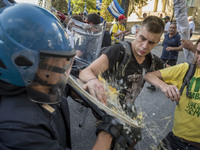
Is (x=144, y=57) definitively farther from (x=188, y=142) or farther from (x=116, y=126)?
(x=116, y=126)

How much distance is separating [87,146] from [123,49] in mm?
2044

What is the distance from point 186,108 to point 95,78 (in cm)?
108

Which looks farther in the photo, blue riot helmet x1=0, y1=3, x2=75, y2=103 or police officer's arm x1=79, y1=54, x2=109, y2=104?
police officer's arm x1=79, y1=54, x2=109, y2=104

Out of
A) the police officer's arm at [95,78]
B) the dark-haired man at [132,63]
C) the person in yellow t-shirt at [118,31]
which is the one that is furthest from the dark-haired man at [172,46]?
the police officer's arm at [95,78]

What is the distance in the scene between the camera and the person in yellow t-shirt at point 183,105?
6.37 feet

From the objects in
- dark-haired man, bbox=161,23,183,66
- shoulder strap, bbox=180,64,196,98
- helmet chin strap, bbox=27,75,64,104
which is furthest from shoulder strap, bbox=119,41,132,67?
dark-haired man, bbox=161,23,183,66

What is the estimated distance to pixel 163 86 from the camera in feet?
6.38

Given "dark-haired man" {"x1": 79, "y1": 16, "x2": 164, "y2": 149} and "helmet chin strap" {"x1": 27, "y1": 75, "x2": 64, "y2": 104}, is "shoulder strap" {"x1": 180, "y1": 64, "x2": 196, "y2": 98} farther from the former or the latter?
"helmet chin strap" {"x1": 27, "y1": 75, "x2": 64, "y2": 104}

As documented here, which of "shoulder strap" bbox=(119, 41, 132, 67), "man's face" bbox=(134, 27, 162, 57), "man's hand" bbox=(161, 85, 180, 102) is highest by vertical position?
"man's face" bbox=(134, 27, 162, 57)

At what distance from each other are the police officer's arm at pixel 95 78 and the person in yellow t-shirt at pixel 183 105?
583 millimetres

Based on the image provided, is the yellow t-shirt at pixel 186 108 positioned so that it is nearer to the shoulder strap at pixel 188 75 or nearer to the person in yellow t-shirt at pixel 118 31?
the shoulder strap at pixel 188 75

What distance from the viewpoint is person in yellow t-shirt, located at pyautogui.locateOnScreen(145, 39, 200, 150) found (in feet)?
6.37

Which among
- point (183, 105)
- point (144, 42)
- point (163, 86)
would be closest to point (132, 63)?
point (144, 42)

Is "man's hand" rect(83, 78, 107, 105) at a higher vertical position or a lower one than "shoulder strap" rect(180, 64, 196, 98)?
higher
